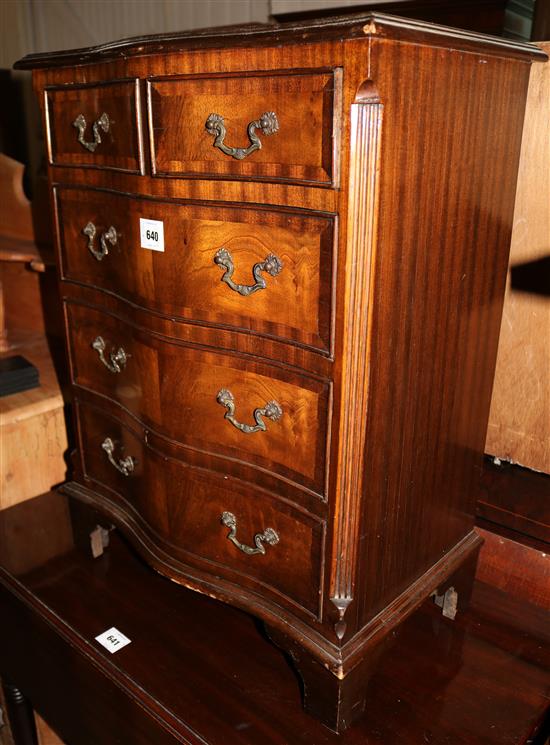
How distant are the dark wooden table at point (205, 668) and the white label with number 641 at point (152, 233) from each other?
761 mm

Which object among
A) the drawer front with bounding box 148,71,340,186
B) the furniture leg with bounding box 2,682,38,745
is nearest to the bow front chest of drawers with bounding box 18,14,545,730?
the drawer front with bounding box 148,71,340,186

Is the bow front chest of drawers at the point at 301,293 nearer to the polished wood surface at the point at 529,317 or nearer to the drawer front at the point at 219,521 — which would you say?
the drawer front at the point at 219,521

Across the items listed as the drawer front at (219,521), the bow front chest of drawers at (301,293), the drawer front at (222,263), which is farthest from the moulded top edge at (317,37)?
the drawer front at (219,521)

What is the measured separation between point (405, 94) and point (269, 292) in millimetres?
305

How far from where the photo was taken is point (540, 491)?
4.87ft

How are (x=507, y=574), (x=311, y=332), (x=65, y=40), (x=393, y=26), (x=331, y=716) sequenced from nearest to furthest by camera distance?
(x=393, y=26) → (x=311, y=332) → (x=331, y=716) → (x=507, y=574) → (x=65, y=40)

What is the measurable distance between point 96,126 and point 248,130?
34cm

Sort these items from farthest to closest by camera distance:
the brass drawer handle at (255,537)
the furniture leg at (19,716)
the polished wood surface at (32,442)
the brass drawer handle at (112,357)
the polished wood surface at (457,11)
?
1. the polished wood surface at (32,442)
2. the furniture leg at (19,716)
3. the polished wood surface at (457,11)
4. the brass drawer handle at (112,357)
5. the brass drawer handle at (255,537)

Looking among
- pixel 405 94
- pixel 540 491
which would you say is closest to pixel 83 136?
pixel 405 94

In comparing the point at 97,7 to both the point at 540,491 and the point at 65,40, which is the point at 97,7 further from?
the point at 540,491

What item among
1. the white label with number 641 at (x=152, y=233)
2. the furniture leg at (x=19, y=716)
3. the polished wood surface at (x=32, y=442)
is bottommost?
the furniture leg at (x=19, y=716)

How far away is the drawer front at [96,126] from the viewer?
1043 mm

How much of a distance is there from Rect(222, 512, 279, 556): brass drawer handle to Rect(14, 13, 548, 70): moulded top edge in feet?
2.29

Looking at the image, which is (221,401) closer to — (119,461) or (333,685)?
(119,461)
